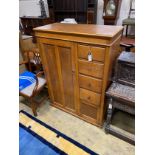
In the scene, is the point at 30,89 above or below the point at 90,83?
below

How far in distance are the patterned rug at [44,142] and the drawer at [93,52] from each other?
1.04 m

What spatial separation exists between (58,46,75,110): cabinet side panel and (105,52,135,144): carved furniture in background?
49 cm

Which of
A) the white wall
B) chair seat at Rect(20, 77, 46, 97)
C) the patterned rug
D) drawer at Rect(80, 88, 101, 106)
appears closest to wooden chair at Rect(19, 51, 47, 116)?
Result: chair seat at Rect(20, 77, 46, 97)

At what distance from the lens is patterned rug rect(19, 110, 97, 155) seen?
1.50m

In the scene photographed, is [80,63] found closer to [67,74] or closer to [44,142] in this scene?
[67,74]

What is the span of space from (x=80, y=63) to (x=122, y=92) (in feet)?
1.78

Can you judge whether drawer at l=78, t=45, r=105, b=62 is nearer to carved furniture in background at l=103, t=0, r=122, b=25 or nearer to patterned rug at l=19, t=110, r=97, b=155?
patterned rug at l=19, t=110, r=97, b=155

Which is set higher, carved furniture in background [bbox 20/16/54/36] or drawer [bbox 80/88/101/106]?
carved furniture in background [bbox 20/16/54/36]

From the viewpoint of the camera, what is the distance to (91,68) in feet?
4.53

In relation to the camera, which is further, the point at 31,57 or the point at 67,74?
the point at 31,57

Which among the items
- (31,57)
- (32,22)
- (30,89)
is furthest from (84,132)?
(32,22)
